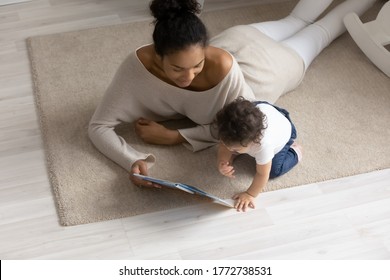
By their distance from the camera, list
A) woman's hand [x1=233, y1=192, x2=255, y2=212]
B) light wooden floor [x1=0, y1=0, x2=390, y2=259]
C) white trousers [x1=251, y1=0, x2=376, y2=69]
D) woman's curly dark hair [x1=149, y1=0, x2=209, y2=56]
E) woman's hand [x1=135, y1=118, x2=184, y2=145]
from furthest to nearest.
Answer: white trousers [x1=251, y1=0, x2=376, y2=69]
woman's hand [x1=135, y1=118, x2=184, y2=145]
woman's hand [x1=233, y1=192, x2=255, y2=212]
light wooden floor [x1=0, y1=0, x2=390, y2=259]
woman's curly dark hair [x1=149, y1=0, x2=209, y2=56]

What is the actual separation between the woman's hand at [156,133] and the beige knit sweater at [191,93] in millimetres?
25

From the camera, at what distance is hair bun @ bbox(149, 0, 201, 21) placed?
1.52m

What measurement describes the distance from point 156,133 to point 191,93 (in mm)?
180

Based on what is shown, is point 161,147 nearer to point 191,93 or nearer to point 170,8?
point 191,93

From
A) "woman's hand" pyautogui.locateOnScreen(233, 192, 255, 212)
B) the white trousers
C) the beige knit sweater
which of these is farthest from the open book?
the white trousers

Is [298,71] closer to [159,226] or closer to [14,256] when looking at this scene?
[159,226]

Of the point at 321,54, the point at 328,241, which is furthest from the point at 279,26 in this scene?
the point at 328,241

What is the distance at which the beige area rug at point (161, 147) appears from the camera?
175cm

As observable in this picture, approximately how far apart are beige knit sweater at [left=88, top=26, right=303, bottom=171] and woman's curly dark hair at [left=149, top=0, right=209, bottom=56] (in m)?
0.22

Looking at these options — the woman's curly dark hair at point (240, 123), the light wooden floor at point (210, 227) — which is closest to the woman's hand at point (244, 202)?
the light wooden floor at point (210, 227)

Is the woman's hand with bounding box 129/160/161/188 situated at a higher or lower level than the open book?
lower

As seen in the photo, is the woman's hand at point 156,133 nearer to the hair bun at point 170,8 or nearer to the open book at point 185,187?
the open book at point 185,187

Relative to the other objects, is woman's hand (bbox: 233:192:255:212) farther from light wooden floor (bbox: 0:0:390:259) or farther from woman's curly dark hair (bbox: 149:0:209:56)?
woman's curly dark hair (bbox: 149:0:209:56)

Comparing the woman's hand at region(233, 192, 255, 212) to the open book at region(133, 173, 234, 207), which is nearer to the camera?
the open book at region(133, 173, 234, 207)
